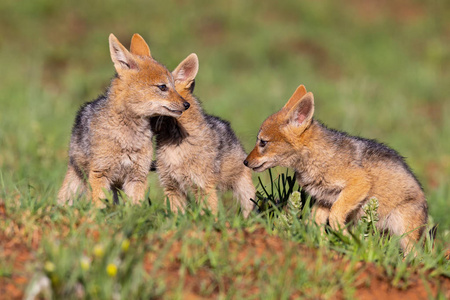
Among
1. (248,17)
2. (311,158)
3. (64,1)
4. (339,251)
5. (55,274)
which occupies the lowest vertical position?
(55,274)

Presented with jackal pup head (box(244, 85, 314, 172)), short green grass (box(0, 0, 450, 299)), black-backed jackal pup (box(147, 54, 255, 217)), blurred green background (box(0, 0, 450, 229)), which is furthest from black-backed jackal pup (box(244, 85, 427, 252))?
blurred green background (box(0, 0, 450, 229))

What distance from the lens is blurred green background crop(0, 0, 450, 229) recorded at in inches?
399

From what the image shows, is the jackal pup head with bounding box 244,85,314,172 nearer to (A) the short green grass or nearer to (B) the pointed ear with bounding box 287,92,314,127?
(B) the pointed ear with bounding box 287,92,314,127

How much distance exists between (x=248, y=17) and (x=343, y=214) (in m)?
12.0

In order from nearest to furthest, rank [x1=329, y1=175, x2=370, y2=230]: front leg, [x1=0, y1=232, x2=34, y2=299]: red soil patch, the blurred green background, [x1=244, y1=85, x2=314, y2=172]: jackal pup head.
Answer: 1. [x1=0, y1=232, x2=34, y2=299]: red soil patch
2. [x1=329, y1=175, x2=370, y2=230]: front leg
3. [x1=244, y1=85, x2=314, y2=172]: jackal pup head
4. the blurred green background

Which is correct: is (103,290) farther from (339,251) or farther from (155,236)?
(339,251)

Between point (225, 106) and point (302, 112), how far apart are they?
18.9ft

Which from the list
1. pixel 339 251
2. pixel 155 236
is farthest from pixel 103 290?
pixel 339 251

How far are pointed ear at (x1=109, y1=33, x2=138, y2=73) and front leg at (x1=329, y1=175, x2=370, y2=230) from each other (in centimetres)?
220

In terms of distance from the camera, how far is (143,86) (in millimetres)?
5316

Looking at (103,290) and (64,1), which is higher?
(64,1)

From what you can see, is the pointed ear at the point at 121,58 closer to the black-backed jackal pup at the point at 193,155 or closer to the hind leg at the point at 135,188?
the black-backed jackal pup at the point at 193,155

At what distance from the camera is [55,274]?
3086 mm

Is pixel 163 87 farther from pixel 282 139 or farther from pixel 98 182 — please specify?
pixel 282 139
